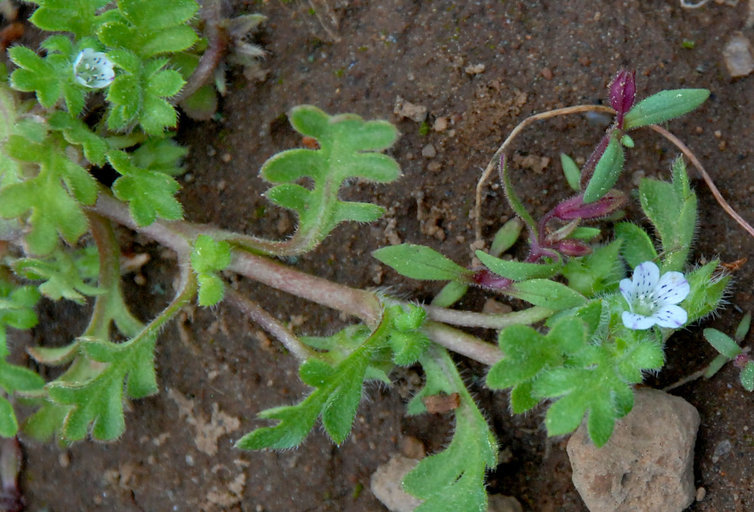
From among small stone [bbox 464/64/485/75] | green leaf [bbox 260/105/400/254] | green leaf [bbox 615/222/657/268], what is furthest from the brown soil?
green leaf [bbox 260/105/400/254]

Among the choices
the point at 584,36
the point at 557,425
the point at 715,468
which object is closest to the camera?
the point at 557,425

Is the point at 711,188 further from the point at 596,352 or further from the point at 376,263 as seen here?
the point at 376,263

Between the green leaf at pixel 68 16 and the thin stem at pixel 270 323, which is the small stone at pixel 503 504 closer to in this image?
the thin stem at pixel 270 323

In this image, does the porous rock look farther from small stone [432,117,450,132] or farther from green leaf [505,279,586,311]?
small stone [432,117,450,132]

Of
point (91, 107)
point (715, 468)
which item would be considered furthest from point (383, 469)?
point (91, 107)

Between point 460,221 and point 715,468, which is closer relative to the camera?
point 715,468

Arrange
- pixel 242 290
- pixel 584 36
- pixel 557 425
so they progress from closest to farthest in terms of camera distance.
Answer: pixel 557 425, pixel 584 36, pixel 242 290

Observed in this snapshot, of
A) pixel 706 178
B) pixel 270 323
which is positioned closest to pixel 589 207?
pixel 706 178
